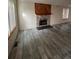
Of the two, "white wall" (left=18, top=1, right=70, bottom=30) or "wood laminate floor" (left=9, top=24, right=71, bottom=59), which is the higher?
"white wall" (left=18, top=1, right=70, bottom=30)

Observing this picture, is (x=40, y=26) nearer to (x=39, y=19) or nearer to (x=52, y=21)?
(x=39, y=19)

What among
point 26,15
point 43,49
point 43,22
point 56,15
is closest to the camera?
point 43,49

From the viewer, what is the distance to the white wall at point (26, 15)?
856 cm

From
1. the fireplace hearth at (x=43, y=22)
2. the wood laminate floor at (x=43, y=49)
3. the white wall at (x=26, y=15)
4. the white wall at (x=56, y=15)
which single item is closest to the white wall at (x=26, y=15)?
the white wall at (x=26, y=15)

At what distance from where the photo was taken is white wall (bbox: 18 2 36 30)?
8.56m

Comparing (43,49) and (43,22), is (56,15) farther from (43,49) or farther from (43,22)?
(43,49)

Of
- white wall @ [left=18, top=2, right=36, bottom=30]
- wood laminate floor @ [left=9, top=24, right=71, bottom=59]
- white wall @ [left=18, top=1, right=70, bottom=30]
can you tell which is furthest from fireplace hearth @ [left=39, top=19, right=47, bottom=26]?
wood laminate floor @ [left=9, top=24, right=71, bottom=59]

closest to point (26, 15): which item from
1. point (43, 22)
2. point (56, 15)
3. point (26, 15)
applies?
point (26, 15)

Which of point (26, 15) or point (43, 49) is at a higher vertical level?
point (26, 15)

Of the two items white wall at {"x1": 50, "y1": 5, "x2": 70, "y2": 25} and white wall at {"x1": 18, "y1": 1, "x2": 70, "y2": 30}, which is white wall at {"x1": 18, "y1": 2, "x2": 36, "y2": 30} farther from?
white wall at {"x1": 50, "y1": 5, "x2": 70, "y2": 25}

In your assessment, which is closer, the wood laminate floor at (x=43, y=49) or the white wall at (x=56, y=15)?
the wood laminate floor at (x=43, y=49)

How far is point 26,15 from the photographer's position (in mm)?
8758

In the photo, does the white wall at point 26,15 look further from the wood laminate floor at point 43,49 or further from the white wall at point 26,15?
the wood laminate floor at point 43,49
